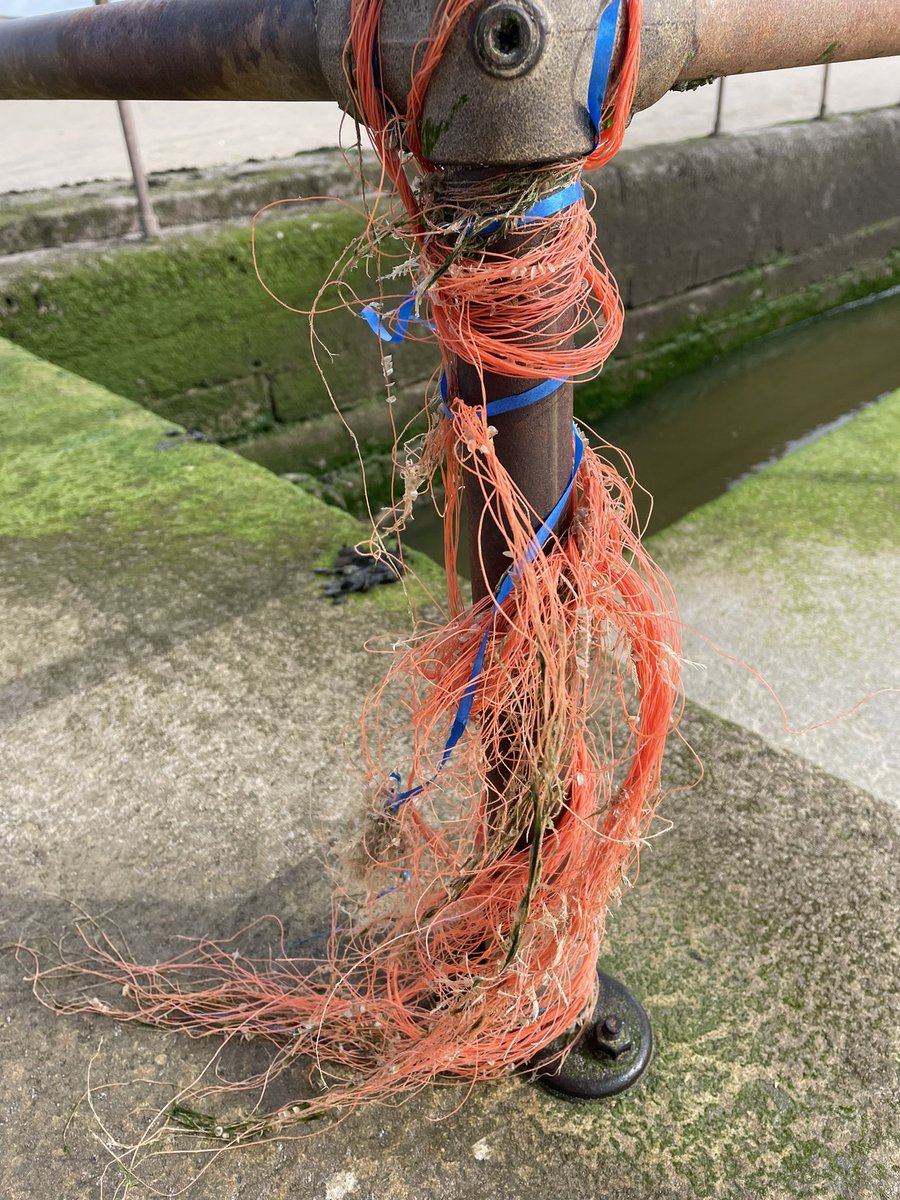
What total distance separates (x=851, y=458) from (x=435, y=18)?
3.30 m

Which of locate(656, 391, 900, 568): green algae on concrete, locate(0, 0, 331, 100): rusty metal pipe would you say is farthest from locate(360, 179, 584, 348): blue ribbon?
locate(656, 391, 900, 568): green algae on concrete

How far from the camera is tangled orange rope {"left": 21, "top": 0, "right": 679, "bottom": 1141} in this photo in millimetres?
962

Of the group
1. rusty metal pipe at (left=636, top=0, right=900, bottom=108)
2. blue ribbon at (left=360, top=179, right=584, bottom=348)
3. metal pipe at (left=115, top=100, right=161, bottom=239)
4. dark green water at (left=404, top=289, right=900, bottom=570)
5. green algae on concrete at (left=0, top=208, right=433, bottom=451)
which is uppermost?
rusty metal pipe at (left=636, top=0, right=900, bottom=108)

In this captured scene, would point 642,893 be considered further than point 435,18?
Yes

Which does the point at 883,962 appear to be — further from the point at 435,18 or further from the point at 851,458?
the point at 851,458

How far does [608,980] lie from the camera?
57.7 inches

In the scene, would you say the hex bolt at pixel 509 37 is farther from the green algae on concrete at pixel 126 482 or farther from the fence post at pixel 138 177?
the fence post at pixel 138 177

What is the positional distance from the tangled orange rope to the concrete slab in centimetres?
88

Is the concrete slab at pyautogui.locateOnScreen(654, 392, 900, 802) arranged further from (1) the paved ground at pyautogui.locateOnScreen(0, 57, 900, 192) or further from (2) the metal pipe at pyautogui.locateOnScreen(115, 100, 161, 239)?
(1) the paved ground at pyautogui.locateOnScreen(0, 57, 900, 192)

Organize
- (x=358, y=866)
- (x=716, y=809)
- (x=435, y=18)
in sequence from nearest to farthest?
1. (x=435, y=18)
2. (x=358, y=866)
3. (x=716, y=809)

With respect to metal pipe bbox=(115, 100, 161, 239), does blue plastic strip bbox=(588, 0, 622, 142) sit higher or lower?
higher

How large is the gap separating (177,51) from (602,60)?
1.67ft

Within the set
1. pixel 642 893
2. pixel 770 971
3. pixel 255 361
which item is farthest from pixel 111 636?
pixel 255 361

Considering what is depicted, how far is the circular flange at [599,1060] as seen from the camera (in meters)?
1.35
